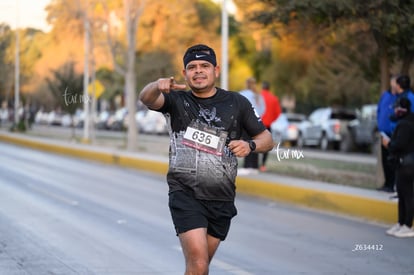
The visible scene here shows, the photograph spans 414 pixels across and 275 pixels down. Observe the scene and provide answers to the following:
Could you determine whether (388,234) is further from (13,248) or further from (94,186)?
(94,186)

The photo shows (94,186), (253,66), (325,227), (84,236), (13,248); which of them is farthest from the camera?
(253,66)

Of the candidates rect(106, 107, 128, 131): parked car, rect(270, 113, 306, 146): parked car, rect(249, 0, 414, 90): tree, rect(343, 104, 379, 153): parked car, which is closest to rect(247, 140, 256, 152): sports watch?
rect(249, 0, 414, 90): tree

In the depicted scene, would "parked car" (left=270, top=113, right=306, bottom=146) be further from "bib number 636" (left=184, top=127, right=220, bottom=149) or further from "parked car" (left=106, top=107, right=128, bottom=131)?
"bib number 636" (left=184, top=127, right=220, bottom=149)

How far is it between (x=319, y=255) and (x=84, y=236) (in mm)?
2823

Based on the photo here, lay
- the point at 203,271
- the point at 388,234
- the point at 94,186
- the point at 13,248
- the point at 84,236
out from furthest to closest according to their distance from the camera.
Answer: the point at 94,186 < the point at 388,234 < the point at 84,236 < the point at 13,248 < the point at 203,271

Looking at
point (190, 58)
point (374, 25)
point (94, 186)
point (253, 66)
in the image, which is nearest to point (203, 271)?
point (190, 58)

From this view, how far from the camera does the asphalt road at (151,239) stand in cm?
815

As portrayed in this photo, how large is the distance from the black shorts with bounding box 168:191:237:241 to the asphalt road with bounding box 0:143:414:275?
89.8 inches

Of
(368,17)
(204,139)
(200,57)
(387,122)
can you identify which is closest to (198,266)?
(204,139)

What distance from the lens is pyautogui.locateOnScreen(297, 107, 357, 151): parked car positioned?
105 feet

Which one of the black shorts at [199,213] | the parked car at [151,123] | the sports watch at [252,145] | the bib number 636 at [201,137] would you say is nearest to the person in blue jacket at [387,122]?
the sports watch at [252,145]

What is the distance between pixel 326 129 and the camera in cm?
3269

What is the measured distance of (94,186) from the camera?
1612 cm

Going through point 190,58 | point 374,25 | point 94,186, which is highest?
point 374,25
